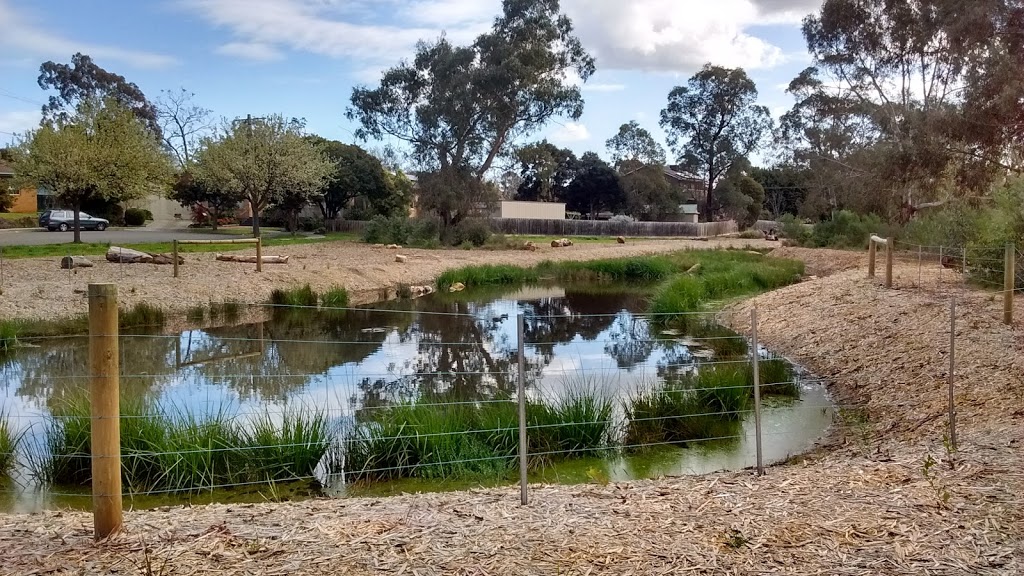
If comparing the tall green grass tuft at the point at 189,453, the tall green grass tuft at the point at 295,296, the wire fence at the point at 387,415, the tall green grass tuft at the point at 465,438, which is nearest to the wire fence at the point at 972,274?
the wire fence at the point at 387,415

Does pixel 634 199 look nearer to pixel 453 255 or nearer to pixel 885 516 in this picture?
pixel 453 255

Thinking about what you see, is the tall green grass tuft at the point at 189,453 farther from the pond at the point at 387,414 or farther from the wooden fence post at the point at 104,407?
the wooden fence post at the point at 104,407

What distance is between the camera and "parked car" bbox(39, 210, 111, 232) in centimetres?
4075

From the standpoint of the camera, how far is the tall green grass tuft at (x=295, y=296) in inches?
798

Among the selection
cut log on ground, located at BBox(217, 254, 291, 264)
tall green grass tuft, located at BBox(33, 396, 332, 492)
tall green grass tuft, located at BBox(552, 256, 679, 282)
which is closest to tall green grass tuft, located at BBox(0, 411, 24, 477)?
tall green grass tuft, located at BBox(33, 396, 332, 492)

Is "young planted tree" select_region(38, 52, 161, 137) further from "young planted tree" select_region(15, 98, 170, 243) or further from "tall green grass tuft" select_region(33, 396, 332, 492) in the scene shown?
"tall green grass tuft" select_region(33, 396, 332, 492)

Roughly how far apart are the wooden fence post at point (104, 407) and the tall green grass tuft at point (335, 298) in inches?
658

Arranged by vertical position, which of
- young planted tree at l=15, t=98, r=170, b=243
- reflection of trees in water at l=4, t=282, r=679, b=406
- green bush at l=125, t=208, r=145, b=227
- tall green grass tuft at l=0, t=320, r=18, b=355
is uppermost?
young planted tree at l=15, t=98, r=170, b=243

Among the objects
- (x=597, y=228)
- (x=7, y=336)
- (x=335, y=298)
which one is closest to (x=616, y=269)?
(x=335, y=298)

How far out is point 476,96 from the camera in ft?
125

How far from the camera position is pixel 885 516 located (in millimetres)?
4684

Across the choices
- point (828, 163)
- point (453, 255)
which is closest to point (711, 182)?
point (828, 163)

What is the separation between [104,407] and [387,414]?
440cm

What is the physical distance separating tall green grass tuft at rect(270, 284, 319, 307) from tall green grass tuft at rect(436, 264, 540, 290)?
20.7ft
